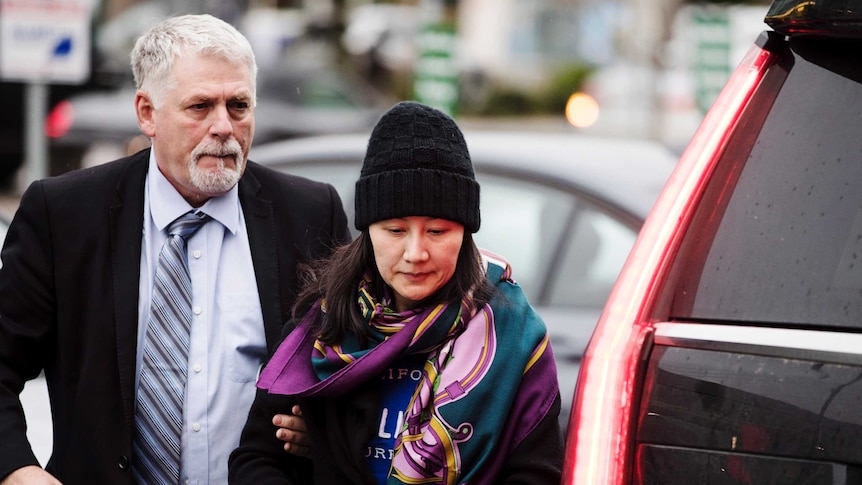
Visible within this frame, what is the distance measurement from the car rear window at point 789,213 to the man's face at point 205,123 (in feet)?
3.89

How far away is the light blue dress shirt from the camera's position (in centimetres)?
281

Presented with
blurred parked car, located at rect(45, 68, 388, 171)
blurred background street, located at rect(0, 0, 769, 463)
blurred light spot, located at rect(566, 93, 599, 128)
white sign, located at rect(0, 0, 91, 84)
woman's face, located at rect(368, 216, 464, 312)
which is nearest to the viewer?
woman's face, located at rect(368, 216, 464, 312)

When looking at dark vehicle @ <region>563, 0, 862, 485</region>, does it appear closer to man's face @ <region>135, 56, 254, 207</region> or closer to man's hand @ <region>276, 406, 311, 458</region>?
man's hand @ <region>276, 406, 311, 458</region>

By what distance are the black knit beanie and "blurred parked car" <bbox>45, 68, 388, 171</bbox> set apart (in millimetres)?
12613

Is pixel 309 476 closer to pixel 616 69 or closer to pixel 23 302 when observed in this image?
pixel 23 302

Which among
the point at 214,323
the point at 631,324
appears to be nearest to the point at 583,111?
the point at 214,323

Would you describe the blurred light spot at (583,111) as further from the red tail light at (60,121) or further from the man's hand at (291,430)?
the man's hand at (291,430)

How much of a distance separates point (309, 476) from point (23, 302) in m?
0.74

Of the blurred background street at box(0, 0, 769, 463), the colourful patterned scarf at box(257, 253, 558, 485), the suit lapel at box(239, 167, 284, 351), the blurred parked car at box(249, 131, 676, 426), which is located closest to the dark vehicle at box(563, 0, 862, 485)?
→ the colourful patterned scarf at box(257, 253, 558, 485)

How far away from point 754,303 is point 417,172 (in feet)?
2.58

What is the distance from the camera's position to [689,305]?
201cm

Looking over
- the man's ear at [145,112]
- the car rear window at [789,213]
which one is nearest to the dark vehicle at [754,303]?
the car rear window at [789,213]

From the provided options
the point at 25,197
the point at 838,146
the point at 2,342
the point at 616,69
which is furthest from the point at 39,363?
the point at 616,69

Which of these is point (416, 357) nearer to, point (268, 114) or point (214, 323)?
point (214, 323)
